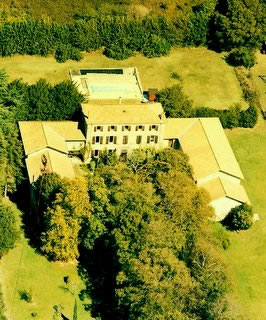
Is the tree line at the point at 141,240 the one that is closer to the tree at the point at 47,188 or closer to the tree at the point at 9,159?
the tree at the point at 47,188

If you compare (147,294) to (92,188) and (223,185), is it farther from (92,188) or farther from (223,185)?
(223,185)

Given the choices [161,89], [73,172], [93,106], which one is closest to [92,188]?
[73,172]

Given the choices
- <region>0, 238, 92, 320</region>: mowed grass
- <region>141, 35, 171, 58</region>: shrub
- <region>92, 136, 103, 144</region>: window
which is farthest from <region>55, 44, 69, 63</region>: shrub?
<region>0, 238, 92, 320</region>: mowed grass

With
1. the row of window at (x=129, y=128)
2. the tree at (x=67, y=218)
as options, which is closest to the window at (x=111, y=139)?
the row of window at (x=129, y=128)

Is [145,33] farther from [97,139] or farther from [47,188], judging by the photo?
[47,188]

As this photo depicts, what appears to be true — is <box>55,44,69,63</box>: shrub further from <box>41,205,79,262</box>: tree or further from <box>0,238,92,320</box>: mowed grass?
<box>41,205,79,262</box>: tree

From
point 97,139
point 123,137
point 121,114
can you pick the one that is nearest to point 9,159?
point 97,139
